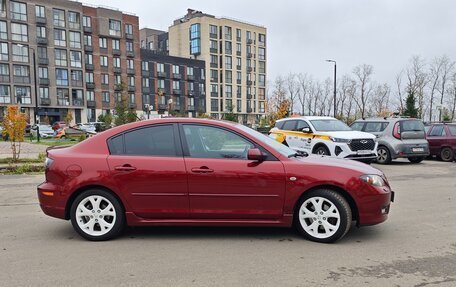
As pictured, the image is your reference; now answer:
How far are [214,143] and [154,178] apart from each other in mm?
885

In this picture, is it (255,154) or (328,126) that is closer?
(255,154)

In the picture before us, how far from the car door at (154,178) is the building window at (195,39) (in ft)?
264

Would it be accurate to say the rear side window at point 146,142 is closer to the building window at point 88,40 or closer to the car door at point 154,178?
the car door at point 154,178

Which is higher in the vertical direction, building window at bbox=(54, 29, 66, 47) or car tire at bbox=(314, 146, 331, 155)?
building window at bbox=(54, 29, 66, 47)

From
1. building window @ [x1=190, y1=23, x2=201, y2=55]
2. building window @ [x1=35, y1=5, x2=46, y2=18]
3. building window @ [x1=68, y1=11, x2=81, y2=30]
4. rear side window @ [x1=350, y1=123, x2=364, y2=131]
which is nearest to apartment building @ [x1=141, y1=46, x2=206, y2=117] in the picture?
building window @ [x1=190, y1=23, x2=201, y2=55]

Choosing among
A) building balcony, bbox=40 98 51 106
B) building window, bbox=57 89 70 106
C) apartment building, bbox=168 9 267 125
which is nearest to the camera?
building balcony, bbox=40 98 51 106

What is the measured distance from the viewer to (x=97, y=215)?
17.0ft

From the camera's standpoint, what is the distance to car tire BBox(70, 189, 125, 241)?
518cm

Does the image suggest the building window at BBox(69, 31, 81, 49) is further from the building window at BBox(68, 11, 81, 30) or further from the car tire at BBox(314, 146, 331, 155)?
the car tire at BBox(314, 146, 331, 155)

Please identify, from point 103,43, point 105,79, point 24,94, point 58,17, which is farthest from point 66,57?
point 24,94

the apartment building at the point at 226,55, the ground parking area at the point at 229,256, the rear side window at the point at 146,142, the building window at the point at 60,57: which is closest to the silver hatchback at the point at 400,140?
the ground parking area at the point at 229,256

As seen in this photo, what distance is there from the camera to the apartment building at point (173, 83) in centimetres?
7406

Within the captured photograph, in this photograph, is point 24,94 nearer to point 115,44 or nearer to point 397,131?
point 115,44

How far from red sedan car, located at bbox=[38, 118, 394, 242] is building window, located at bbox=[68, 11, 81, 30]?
209ft
